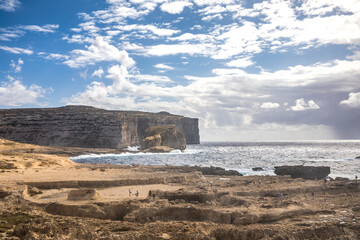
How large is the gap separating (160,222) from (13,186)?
1408 centimetres

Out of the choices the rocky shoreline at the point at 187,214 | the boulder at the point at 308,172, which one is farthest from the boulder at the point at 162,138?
the rocky shoreline at the point at 187,214

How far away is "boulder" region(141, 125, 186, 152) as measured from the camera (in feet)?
366

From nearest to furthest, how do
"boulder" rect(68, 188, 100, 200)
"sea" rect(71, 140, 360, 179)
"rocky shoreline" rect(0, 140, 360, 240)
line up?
1. "rocky shoreline" rect(0, 140, 360, 240)
2. "boulder" rect(68, 188, 100, 200)
3. "sea" rect(71, 140, 360, 179)

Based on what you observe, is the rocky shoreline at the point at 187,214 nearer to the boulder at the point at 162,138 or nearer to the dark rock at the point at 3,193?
the dark rock at the point at 3,193

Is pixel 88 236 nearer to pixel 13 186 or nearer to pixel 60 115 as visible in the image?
pixel 13 186

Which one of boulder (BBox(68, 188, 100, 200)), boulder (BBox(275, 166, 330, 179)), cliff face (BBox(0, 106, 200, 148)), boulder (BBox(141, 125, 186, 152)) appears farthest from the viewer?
cliff face (BBox(0, 106, 200, 148))

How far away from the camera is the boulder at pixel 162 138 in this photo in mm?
111438

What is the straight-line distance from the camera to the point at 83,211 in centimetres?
1605

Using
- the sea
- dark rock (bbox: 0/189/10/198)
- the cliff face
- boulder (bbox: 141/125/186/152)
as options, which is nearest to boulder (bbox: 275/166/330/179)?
the sea

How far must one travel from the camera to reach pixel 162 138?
119812 mm

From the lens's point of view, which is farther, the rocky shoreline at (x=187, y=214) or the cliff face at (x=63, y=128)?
the cliff face at (x=63, y=128)

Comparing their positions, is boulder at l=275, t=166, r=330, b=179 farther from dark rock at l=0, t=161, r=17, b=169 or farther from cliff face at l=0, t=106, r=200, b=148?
cliff face at l=0, t=106, r=200, b=148

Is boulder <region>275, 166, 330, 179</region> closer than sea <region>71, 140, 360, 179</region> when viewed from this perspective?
Yes

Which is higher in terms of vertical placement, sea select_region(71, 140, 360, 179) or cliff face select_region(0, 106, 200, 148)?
cliff face select_region(0, 106, 200, 148)
